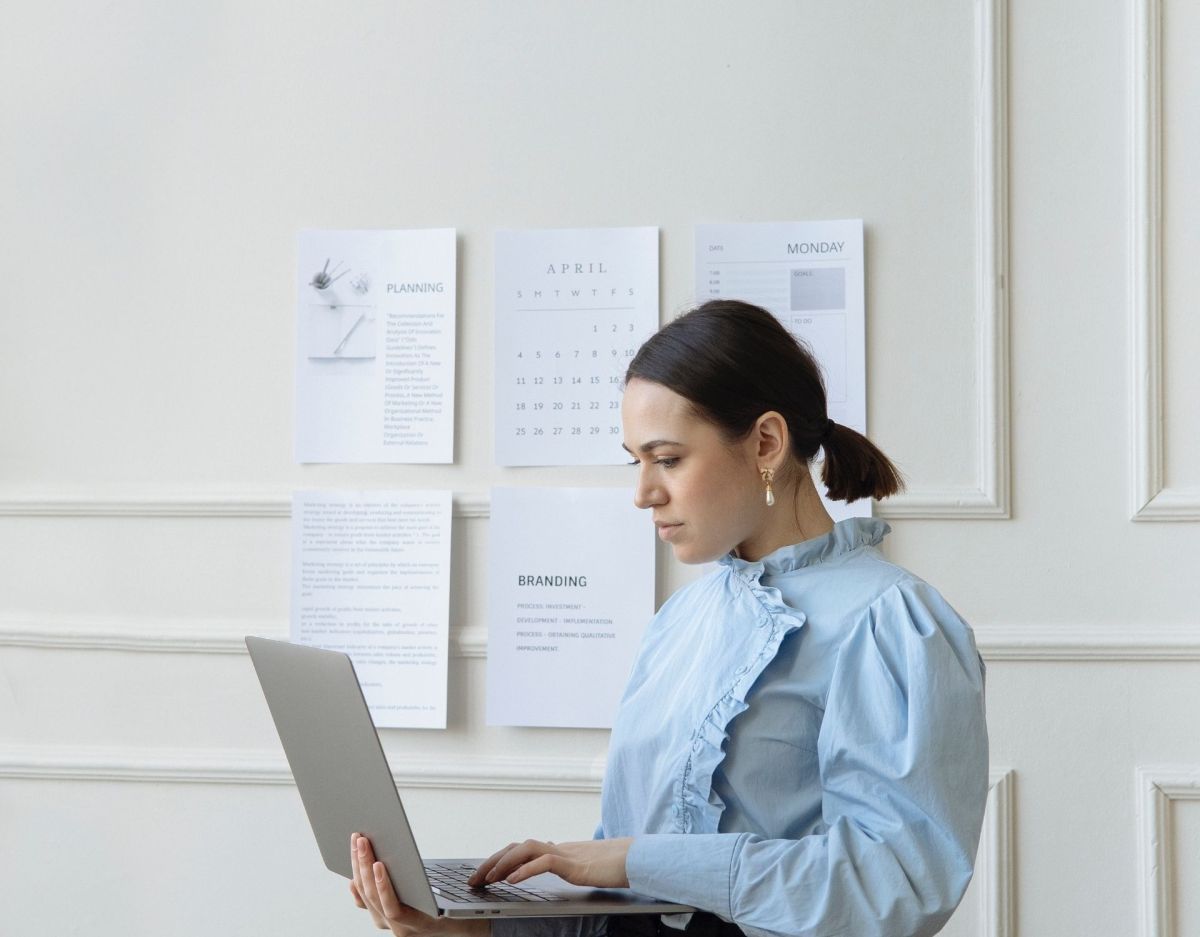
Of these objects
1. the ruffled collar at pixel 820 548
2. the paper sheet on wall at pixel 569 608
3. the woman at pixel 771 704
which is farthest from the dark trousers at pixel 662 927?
the paper sheet on wall at pixel 569 608

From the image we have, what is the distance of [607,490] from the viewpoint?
1930mm

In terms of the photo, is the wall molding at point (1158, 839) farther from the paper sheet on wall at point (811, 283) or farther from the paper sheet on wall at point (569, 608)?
the paper sheet on wall at point (569, 608)

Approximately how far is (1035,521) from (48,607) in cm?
157

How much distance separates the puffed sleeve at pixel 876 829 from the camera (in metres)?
1.01

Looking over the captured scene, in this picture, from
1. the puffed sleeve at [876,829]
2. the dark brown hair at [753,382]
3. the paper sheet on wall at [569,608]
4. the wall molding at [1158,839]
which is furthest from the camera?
the paper sheet on wall at [569,608]

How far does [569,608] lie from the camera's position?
192cm

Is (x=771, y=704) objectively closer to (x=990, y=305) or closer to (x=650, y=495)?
(x=650, y=495)

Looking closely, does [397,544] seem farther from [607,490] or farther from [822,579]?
[822,579]

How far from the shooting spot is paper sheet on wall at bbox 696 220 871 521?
188cm

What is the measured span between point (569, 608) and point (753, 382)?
812 mm

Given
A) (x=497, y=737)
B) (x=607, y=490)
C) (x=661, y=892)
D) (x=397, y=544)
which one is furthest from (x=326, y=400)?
(x=661, y=892)

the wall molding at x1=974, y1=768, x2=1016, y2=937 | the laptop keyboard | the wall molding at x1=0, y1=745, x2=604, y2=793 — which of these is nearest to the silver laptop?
the laptop keyboard

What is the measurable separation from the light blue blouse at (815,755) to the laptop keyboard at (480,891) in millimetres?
92

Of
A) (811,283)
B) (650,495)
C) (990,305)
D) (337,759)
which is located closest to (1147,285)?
(990,305)
